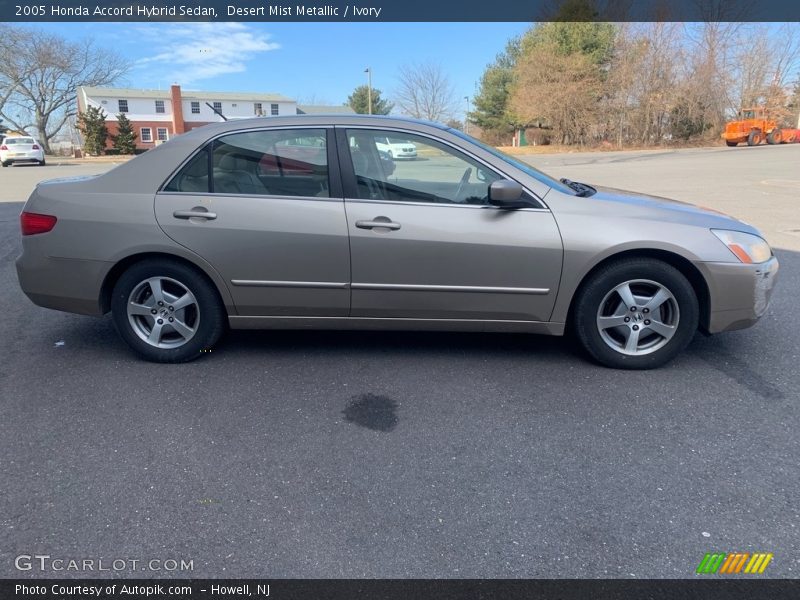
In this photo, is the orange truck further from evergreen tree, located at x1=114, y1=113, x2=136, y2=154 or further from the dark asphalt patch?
evergreen tree, located at x1=114, y1=113, x2=136, y2=154

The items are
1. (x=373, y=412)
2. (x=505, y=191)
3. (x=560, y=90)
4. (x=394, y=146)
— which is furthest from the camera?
(x=560, y=90)

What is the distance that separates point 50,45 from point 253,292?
63735mm

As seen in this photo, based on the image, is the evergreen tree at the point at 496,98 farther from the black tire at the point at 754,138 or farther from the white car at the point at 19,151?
the white car at the point at 19,151

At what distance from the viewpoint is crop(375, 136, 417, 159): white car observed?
3.99 metres

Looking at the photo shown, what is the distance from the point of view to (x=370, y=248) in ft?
12.6

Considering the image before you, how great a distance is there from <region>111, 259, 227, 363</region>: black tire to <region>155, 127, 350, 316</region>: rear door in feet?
0.58

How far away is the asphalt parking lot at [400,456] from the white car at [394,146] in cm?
140

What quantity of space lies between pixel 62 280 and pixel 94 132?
52931mm

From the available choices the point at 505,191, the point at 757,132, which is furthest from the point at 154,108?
the point at 505,191

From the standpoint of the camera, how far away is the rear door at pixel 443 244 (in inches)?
149

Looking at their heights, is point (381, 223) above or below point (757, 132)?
below

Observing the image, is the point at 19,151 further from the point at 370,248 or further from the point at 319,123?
the point at 370,248

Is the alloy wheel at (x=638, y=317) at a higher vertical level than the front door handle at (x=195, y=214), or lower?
lower
